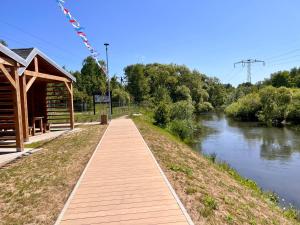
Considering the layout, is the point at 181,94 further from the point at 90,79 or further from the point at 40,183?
the point at 40,183

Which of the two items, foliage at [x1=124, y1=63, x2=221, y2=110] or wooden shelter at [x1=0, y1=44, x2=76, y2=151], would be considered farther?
foliage at [x1=124, y1=63, x2=221, y2=110]

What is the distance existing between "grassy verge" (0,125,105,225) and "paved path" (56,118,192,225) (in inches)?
12.0

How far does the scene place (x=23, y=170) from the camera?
339 inches

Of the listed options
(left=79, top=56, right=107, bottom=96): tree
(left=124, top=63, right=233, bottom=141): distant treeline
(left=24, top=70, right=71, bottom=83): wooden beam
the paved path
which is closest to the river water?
the paved path

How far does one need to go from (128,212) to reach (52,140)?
379 inches

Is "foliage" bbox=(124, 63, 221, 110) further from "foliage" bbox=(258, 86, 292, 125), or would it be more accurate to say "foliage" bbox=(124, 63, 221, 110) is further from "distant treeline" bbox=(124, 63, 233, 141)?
"foliage" bbox=(258, 86, 292, 125)

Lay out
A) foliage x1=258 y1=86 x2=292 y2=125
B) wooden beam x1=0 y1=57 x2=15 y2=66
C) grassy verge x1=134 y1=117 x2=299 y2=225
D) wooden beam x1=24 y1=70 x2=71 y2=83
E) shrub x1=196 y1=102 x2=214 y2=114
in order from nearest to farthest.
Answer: grassy verge x1=134 y1=117 x2=299 y2=225
wooden beam x1=0 y1=57 x2=15 y2=66
wooden beam x1=24 y1=70 x2=71 y2=83
foliage x1=258 y1=86 x2=292 y2=125
shrub x1=196 y1=102 x2=214 y2=114

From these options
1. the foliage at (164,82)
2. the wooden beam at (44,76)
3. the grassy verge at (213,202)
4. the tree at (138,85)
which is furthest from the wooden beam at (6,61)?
the tree at (138,85)

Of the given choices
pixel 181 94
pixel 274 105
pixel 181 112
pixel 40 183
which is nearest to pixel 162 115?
pixel 181 112

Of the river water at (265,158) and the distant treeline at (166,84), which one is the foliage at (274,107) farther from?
the river water at (265,158)

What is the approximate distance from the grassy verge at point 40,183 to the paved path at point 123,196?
305 millimetres

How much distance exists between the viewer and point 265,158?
705 inches

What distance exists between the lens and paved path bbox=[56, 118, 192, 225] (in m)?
5.08

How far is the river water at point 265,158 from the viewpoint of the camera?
1245cm
